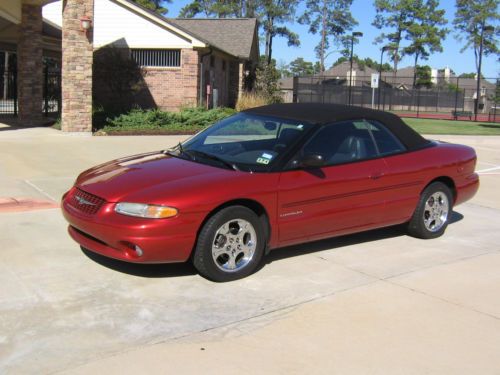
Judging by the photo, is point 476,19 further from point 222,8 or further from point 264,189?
point 264,189

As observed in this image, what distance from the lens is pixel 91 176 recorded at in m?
5.52

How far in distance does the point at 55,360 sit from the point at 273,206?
235 cm

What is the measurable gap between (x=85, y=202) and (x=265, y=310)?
1.86m

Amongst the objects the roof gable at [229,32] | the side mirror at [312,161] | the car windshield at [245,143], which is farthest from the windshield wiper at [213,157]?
the roof gable at [229,32]

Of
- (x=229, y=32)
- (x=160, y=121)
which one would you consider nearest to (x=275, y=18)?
(x=229, y=32)

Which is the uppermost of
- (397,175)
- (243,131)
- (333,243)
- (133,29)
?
(133,29)

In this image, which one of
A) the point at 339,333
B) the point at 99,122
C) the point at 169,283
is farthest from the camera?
the point at 99,122

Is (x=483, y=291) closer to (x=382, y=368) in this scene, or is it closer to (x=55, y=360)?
(x=382, y=368)

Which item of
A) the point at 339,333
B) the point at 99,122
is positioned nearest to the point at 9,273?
the point at 339,333

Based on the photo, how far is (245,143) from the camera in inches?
241

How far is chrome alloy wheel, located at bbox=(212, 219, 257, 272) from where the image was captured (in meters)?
4.95

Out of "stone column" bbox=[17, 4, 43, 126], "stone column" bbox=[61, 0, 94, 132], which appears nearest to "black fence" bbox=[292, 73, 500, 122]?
"stone column" bbox=[17, 4, 43, 126]

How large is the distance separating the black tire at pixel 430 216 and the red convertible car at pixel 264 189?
13 mm

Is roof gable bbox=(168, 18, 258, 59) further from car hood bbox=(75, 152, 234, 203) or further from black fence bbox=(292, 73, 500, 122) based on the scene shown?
car hood bbox=(75, 152, 234, 203)
